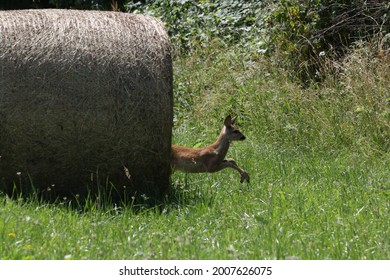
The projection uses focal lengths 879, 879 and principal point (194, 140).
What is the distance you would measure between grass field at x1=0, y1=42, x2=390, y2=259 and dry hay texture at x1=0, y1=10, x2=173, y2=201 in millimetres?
379

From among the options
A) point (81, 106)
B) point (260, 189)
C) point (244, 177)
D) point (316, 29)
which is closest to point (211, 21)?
point (316, 29)

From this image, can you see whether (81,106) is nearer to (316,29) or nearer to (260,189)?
(260,189)

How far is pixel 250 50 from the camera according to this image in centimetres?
1310

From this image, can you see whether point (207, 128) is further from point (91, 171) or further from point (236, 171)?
point (91, 171)

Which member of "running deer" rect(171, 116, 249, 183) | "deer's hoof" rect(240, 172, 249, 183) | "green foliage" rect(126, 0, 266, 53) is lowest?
"deer's hoof" rect(240, 172, 249, 183)

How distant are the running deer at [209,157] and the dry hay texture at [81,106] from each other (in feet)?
2.08

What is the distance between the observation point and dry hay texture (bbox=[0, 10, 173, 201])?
7504 millimetres

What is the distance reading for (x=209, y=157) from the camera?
8930 mm

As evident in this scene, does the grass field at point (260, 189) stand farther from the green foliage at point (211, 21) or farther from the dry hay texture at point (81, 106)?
the green foliage at point (211, 21)

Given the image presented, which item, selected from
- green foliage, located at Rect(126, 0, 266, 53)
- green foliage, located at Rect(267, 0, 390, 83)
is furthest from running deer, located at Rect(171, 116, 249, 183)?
green foliage, located at Rect(126, 0, 266, 53)

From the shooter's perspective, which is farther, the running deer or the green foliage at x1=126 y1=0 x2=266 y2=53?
the green foliage at x1=126 y1=0 x2=266 y2=53

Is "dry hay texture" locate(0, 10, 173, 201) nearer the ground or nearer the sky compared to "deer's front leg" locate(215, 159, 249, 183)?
nearer the sky

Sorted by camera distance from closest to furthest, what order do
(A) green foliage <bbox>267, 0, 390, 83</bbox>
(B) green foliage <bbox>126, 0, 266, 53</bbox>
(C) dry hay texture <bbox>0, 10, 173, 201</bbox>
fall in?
(C) dry hay texture <bbox>0, 10, 173, 201</bbox>
(A) green foliage <bbox>267, 0, 390, 83</bbox>
(B) green foliage <bbox>126, 0, 266, 53</bbox>

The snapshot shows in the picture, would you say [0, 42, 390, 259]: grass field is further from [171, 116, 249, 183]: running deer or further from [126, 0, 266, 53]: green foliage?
[126, 0, 266, 53]: green foliage
